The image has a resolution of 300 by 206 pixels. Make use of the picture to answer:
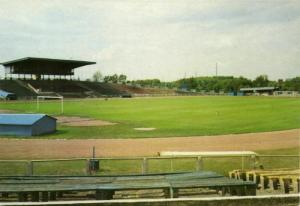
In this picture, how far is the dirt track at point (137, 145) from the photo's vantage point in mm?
17781

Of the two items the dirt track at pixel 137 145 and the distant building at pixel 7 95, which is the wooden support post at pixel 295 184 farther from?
the distant building at pixel 7 95

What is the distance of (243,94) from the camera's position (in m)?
53.2

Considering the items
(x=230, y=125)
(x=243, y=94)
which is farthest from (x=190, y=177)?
(x=243, y=94)

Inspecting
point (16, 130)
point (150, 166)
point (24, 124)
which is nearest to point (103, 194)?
point (150, 166)

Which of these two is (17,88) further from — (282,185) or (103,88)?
(282,185)

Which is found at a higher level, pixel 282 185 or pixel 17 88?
pixel 17 88

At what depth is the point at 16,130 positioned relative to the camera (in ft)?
71.8

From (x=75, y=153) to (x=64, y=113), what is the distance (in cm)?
2042

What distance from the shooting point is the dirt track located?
17.8m

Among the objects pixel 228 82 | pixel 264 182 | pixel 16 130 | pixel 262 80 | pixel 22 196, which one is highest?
pixel 228 82

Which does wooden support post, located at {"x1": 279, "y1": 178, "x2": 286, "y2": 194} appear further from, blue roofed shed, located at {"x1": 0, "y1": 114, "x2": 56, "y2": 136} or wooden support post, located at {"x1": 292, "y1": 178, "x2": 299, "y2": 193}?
blue roofed shed, located at {"x1": 0, "y1": 114, "x2": 56, "y2": 136}

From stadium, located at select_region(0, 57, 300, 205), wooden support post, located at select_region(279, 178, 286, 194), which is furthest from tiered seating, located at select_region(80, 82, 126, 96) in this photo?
wooden support post, located at select_region(279, 178, 286, 194)

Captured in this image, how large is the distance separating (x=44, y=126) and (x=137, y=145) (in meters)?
5.92

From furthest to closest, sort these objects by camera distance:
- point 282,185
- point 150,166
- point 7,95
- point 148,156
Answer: point 7,95 → point 148,156 → point 150,166 → point 282,185
